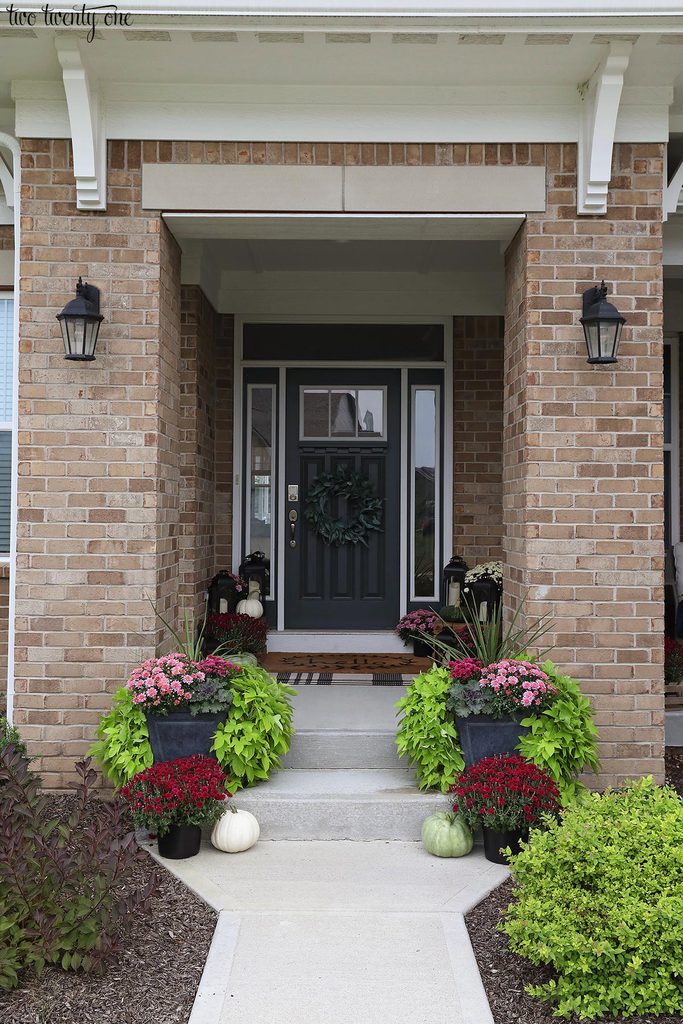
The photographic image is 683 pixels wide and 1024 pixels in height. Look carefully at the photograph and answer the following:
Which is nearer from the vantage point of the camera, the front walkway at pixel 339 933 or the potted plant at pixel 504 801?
the front walkway at pixel 339 933

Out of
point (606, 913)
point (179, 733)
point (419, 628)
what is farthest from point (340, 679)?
point (606, 913)

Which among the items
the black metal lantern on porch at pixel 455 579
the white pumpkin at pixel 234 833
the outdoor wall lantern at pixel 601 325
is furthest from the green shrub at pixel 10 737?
the outdoor wall lantern at pixel 601 325

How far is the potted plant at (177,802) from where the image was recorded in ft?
12.3

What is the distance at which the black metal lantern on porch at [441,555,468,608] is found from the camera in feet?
21.6

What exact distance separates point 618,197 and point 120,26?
2577 mm

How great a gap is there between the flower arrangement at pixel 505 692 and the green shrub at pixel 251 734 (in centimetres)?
87

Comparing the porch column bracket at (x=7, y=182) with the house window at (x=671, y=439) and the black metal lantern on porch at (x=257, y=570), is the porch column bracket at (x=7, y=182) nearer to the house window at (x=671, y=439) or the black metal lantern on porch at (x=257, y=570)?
the black metal lantern on porch at (x=257, y=570)

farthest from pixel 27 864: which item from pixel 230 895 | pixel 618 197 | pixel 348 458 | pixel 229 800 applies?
pixel 348 458

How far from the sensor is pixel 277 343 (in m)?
7.09

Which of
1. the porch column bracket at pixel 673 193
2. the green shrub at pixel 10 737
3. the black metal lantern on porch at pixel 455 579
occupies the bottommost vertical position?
the green shrub at pixel 10 737

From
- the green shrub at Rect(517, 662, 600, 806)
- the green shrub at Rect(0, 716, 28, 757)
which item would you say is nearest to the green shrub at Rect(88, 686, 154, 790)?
the green shrub at Rect(0, 716, 28, 757)

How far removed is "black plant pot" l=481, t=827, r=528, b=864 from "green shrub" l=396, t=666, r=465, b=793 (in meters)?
0.40

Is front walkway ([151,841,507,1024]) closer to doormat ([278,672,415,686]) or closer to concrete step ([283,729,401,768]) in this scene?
concrete step ([283,729,401,768])

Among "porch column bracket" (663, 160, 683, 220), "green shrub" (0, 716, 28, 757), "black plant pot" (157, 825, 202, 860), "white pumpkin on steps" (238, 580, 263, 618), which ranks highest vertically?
"porch column bracket" (663, 160, 683, 220)
